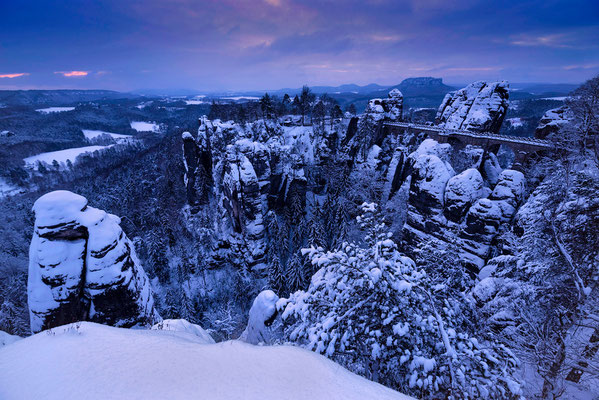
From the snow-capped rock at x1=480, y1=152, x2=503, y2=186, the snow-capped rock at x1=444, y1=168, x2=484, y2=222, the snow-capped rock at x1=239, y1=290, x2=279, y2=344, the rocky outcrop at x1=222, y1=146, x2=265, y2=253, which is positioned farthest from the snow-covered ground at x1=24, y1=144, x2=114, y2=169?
the snow-capped rock at x1=480, y1=152, x2=503, y2=186

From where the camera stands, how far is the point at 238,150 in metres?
39.8

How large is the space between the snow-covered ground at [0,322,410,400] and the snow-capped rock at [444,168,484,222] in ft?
74.9

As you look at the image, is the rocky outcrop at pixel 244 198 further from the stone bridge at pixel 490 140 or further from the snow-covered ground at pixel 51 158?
the snow-covered ground at pixel 51 158

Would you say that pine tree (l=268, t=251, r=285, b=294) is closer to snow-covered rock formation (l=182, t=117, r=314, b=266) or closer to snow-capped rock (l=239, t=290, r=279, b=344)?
snow-covered rock formation (l=182, t=117, r=314, b=266)

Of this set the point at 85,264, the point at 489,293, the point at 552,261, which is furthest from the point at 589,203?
the point at 85,264

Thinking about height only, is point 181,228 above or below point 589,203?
below

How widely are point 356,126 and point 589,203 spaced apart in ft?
161

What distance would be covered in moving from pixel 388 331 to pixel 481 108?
48.5 meters

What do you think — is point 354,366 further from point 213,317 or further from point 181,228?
point 181,228

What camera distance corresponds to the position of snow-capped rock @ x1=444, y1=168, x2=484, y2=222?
22.8 meters

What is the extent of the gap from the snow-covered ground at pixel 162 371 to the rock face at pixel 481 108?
48.2 m

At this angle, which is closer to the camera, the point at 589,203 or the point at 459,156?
the point at 589,203

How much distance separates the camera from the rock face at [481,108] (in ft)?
127

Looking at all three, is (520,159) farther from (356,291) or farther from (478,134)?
(356,291)
